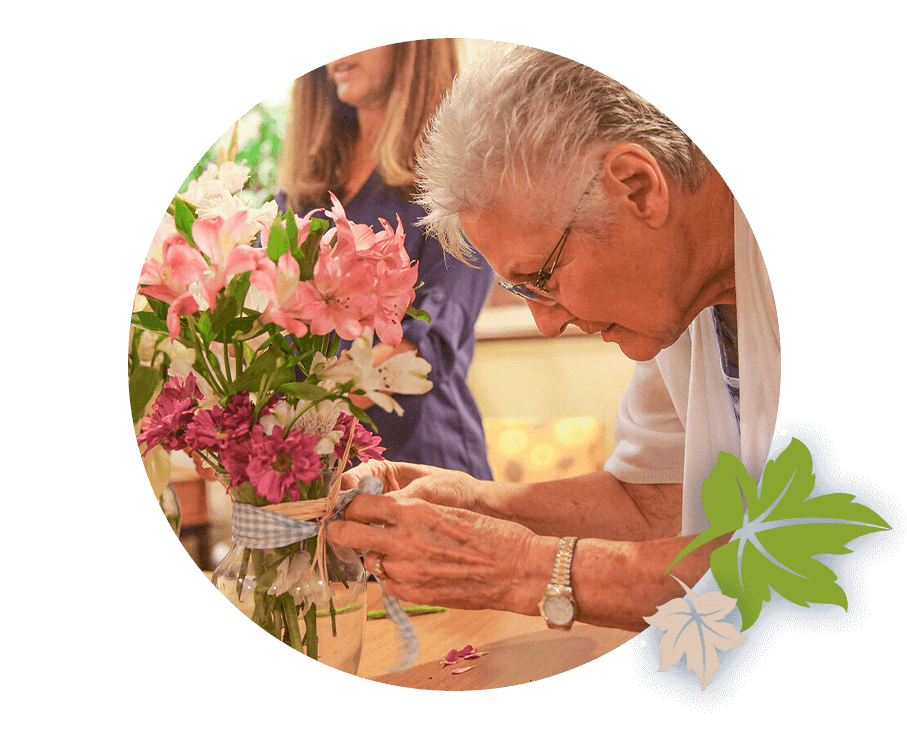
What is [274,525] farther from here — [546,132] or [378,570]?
[546,132]

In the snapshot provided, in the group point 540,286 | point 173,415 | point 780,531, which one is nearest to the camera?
point 780,531

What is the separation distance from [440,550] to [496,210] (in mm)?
505

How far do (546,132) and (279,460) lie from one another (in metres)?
0.59

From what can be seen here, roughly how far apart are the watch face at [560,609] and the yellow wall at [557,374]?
25 centimetres

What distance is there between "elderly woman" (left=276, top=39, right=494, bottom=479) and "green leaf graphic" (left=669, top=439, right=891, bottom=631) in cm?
38

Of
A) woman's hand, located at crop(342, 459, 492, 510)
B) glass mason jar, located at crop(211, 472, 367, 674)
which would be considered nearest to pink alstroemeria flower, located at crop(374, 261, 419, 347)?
woman's hand, located at crop(342, 459, 492, 510)

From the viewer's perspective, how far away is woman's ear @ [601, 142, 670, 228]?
1.09 meters

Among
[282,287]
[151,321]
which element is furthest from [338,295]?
[151,321]

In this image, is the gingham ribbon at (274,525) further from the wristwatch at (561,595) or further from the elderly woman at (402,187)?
the wristwatch at (561,595)

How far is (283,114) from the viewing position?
120cm

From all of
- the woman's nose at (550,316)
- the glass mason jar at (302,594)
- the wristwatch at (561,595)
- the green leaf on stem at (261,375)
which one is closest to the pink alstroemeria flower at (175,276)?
the green leaf on stem at (261,375)

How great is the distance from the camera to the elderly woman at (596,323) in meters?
1.09

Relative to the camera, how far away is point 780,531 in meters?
0.93

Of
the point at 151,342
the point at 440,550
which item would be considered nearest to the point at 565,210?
the point at 440,550
